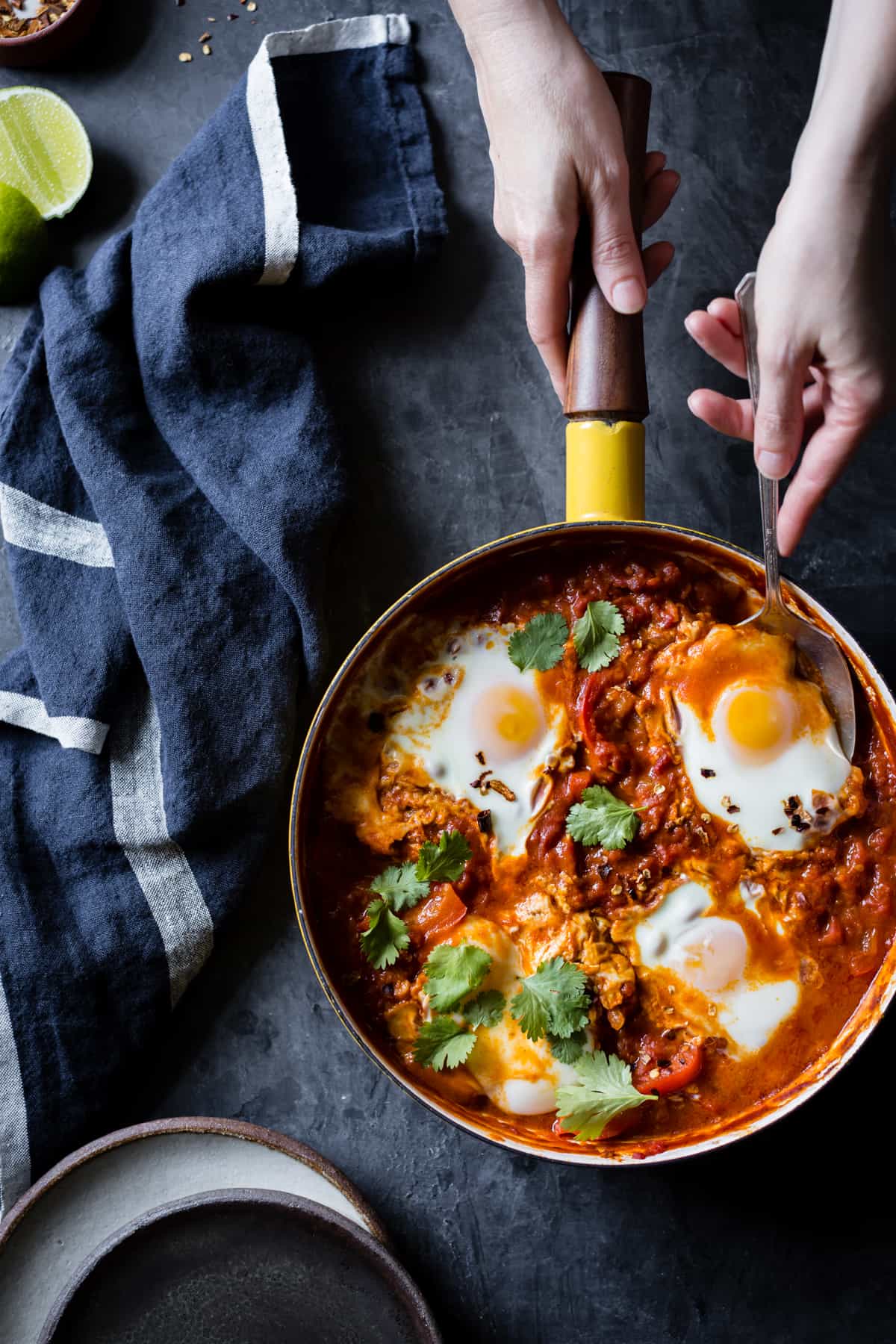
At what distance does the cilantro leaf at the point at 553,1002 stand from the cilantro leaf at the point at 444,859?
0.98 feet

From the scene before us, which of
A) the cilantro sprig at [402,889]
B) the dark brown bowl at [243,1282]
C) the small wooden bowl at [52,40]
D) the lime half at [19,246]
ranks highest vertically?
the small wooden bowl at [52,40]

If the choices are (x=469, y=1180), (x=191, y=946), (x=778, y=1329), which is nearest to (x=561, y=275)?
(x=191, y=946)

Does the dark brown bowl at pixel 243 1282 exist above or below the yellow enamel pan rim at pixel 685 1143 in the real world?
below

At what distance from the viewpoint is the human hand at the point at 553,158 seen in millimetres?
2422

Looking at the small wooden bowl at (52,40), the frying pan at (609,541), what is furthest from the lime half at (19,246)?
the frying pan at (609,541)

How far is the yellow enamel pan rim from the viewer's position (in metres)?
2.44

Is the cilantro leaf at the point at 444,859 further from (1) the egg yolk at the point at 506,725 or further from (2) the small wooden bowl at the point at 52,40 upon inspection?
(2) the small wooden bowl at the point at 52,40

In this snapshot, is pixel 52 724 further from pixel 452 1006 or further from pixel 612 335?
pixel 612 335

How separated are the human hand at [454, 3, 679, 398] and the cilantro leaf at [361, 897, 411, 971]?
4.61 ft

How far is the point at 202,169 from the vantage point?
292cm

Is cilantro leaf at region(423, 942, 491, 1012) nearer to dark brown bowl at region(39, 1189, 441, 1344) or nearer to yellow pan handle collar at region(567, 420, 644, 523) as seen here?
dark brown bowl at region(39, 1189, 441, 1344)

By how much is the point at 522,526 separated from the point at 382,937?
3.77ft

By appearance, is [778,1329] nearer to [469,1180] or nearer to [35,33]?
[469,1180]

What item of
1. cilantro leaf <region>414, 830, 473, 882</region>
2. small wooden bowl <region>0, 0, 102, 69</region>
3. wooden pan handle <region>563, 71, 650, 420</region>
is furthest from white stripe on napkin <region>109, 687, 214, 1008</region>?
small wooden bowl <region>0, 0, 102, 69</region>
